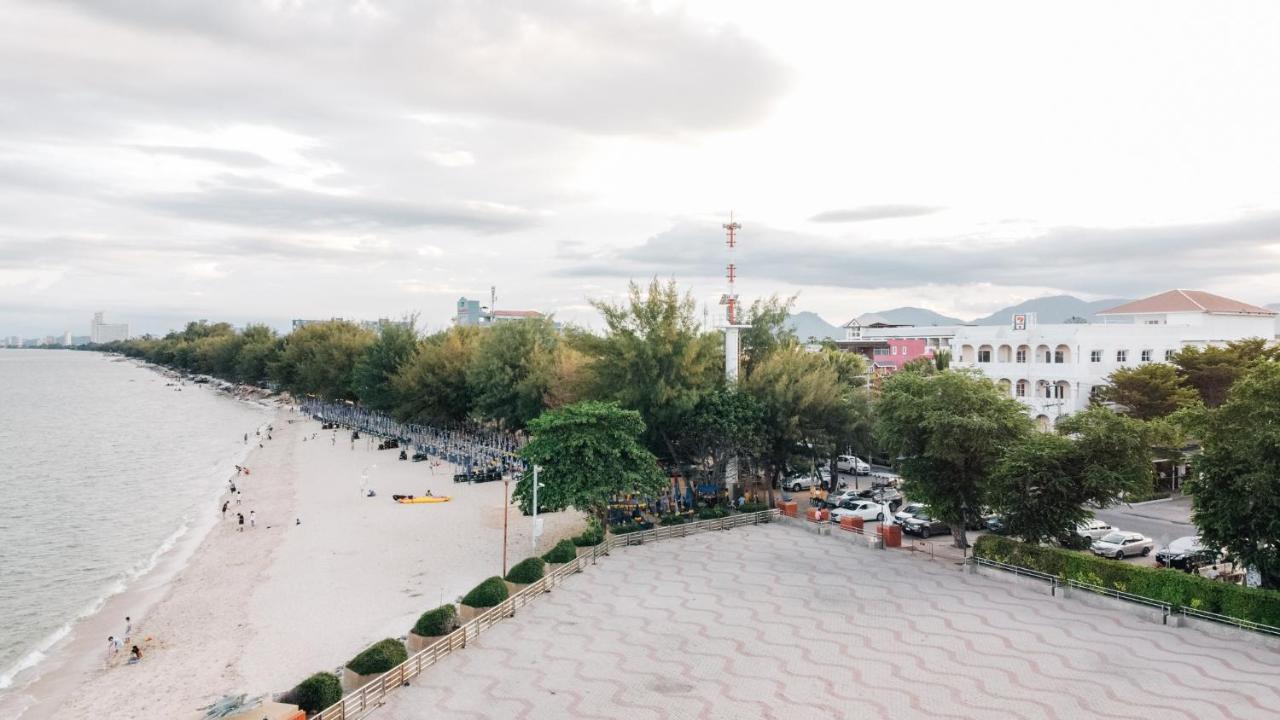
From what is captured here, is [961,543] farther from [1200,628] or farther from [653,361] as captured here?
[653,361]

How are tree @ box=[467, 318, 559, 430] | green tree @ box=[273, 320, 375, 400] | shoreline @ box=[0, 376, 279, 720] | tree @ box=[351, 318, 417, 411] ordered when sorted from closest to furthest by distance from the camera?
shoreline @ box=[0, 376, 279, 720], tree @ box=[467, 318, 559, 430], tree @ box=[351, 318, 417, 411], green tree @ box=[273, 320, 375, 400]

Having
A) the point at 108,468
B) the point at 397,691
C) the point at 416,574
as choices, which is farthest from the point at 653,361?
the point at 108,468

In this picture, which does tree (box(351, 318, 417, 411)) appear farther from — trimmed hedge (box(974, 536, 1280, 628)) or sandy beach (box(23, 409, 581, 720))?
trimmed hedge (box(974, 536, 1280, 628))

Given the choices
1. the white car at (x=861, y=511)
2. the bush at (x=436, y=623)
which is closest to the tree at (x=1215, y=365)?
the white car at (x=861, y=511)

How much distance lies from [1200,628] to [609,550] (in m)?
18.7

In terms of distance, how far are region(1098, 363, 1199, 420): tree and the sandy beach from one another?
105 ft

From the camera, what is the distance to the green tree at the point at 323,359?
94188mm

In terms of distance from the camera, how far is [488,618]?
21969mm

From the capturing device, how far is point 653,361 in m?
39.0

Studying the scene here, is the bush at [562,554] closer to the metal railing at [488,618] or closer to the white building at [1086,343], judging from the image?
the metal railing at [488,618]

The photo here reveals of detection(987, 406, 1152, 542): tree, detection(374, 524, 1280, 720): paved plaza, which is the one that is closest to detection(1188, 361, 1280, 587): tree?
detection(987, 406, 1152, 542): tree

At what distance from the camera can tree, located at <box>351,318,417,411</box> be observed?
78062 mm

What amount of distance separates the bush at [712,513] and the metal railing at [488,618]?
0.42 metres

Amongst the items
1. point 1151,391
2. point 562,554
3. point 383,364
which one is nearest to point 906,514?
point 562,554
